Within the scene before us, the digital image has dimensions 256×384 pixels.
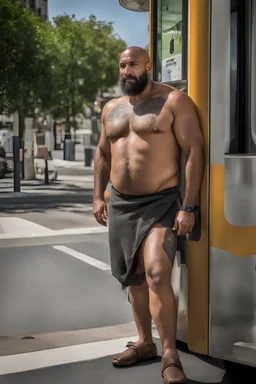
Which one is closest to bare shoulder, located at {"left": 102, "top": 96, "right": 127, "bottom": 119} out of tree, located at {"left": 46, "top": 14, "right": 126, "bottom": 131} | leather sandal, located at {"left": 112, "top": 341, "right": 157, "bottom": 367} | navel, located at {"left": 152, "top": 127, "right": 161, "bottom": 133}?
navel, located at {"left": 152, "top": 127, "right": 161, "bottom": 133}

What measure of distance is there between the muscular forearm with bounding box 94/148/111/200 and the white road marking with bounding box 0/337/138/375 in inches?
43.6

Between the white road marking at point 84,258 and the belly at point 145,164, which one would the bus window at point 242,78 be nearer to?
the belly at point 145,164

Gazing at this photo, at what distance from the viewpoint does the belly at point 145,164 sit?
13.9 ft

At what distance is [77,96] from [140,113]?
31041 millimetres

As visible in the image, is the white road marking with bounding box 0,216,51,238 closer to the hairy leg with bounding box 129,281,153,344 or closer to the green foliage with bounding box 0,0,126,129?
the hairy leg with bounding box 129,281,153,344

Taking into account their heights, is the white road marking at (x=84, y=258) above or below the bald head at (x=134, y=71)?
below

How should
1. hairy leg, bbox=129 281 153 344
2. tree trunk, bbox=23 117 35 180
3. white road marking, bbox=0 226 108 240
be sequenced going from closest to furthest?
1. hairy leg, bbox=129 281 153 344
2. white road marking, bbox=0 226 108 240
3. tree trunk, bbox=23 117 35 180

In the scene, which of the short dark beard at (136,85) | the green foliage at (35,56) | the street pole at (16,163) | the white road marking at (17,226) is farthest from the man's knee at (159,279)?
the green foliage at (35,56)

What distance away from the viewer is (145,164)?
14.0 feet

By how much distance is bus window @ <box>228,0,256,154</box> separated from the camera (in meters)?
4.16

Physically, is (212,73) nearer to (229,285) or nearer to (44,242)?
(229,285)

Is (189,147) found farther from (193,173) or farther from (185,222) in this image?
(185,222)

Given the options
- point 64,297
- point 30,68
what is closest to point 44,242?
point 64,297

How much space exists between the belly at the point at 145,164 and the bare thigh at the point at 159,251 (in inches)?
10.3
